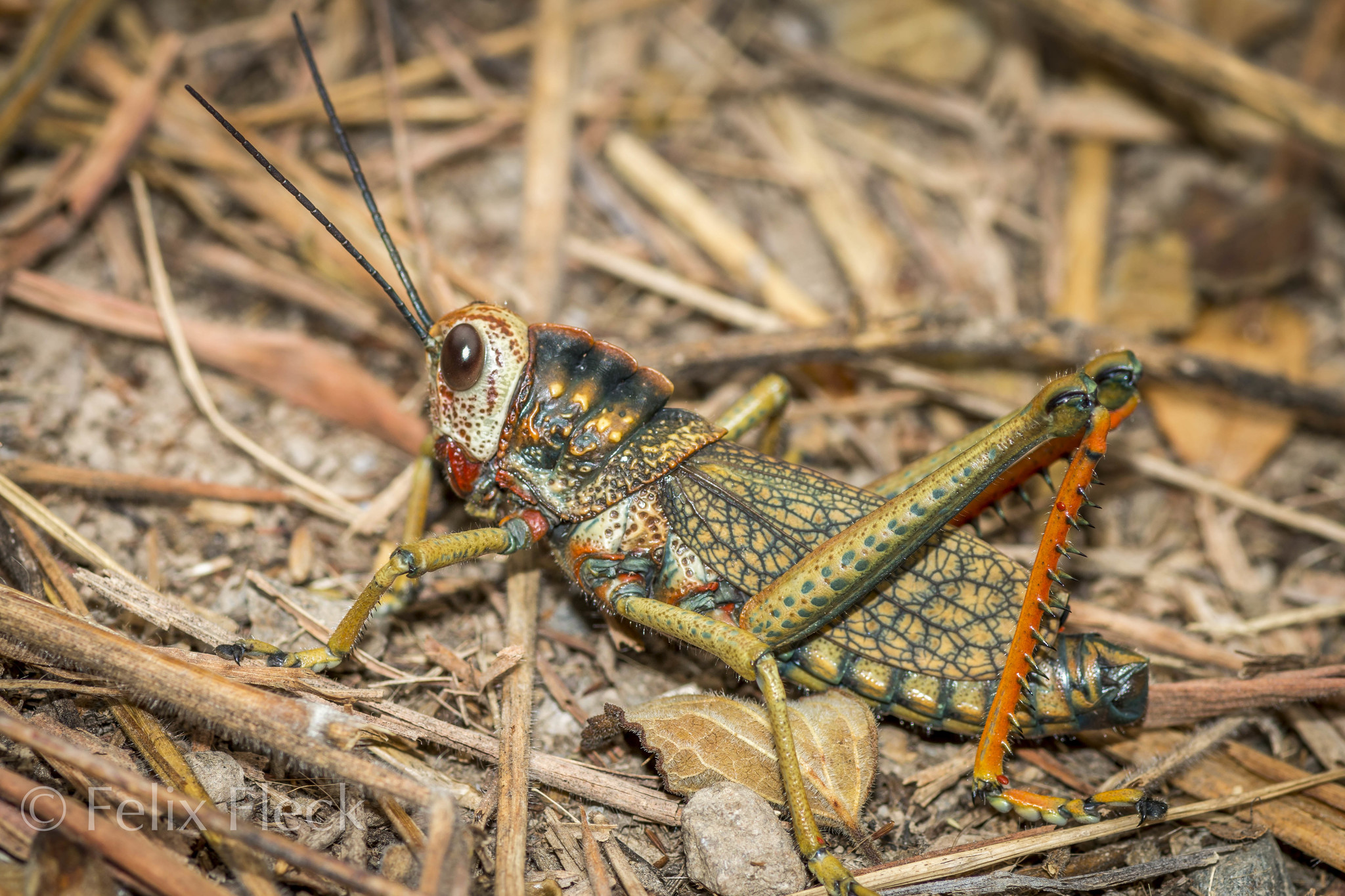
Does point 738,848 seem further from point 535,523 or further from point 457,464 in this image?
point 457,464

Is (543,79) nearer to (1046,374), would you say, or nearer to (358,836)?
(1046,374)

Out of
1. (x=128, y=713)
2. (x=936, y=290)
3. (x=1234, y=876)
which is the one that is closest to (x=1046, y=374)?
(x=936, y=290)

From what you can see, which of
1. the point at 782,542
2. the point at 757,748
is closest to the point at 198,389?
the point at 782,542

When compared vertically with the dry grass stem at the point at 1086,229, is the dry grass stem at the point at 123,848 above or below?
below

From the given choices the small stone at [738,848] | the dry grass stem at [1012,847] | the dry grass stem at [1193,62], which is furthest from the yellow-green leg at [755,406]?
the dry grass stem at [1193,62]

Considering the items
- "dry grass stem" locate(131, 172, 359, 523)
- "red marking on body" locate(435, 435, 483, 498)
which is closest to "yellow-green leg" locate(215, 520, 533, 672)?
"red marking on body" locate(435, 435, 483, 498)

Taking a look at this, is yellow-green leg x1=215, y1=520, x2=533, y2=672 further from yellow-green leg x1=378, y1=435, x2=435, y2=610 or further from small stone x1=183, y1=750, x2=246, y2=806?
yellow-green leg x1=378, y1=435, x2=435, y2=610

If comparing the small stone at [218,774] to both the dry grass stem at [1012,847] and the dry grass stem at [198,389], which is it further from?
the dry grass stem at [1012,847]
